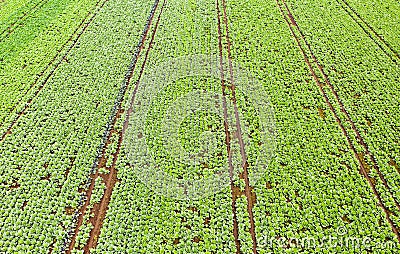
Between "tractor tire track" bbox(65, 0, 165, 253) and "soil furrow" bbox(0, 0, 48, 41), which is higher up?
"soil furrow" bbox(0, 0, 48, 41)

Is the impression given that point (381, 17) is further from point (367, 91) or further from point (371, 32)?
point (367, 91)

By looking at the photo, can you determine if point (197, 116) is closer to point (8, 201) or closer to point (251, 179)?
point (251, 179)

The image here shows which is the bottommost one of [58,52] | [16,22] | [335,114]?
[335,114]

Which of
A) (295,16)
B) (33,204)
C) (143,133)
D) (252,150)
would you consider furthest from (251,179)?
(295,16)

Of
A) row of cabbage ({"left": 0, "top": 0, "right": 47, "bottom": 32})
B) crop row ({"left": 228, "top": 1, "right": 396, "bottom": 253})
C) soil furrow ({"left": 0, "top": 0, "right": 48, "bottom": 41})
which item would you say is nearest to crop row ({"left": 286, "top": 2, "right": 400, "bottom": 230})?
crop row ({"left": 228, "top": 1, "right": 396, "bottom": 253})

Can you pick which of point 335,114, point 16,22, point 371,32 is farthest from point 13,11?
point 371,32

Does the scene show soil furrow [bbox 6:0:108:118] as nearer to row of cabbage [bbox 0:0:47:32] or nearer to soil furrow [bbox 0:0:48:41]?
soil furrow [bbox 0:0:48:41]
